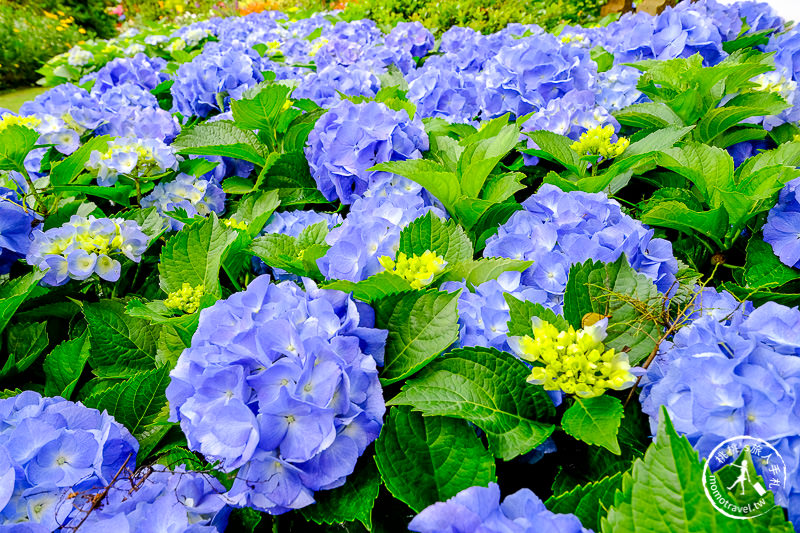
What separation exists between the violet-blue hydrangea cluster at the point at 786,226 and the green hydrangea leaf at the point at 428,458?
91 centimetres

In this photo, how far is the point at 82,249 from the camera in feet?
4.57

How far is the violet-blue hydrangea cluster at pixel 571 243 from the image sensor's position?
1081mm

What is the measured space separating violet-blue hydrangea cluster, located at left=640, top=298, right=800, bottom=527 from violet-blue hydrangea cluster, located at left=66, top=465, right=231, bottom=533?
2.43 ft

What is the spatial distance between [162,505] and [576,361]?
705mm

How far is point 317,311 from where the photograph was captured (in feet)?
3.14

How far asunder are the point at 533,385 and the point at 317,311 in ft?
1.36

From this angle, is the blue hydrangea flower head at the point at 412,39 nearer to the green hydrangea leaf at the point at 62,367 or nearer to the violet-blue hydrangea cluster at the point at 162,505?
the green hydrangea leaf at the point at 62,367

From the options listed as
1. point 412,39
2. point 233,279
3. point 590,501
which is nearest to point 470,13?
point 412,39

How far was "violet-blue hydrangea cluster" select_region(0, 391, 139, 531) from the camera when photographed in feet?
2.68

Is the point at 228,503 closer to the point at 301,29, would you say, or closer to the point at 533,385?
the point at 533,385

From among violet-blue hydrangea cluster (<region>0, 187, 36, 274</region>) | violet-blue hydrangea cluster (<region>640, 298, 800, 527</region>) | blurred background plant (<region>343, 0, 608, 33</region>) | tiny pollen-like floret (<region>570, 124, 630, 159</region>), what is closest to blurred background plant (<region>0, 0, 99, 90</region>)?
blurred background plant (<region>343, 0, 608, 33</region>)

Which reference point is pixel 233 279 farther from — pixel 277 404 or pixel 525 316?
pixel 525 316

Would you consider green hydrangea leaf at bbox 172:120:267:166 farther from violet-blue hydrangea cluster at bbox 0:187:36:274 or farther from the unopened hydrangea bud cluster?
violet-blue hydrangea cluster at bbox 0:187:36:274

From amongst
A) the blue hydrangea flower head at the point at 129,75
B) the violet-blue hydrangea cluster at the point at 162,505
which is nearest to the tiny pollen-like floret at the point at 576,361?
the violet-blue hydrangea cluster at the point at 162,505
